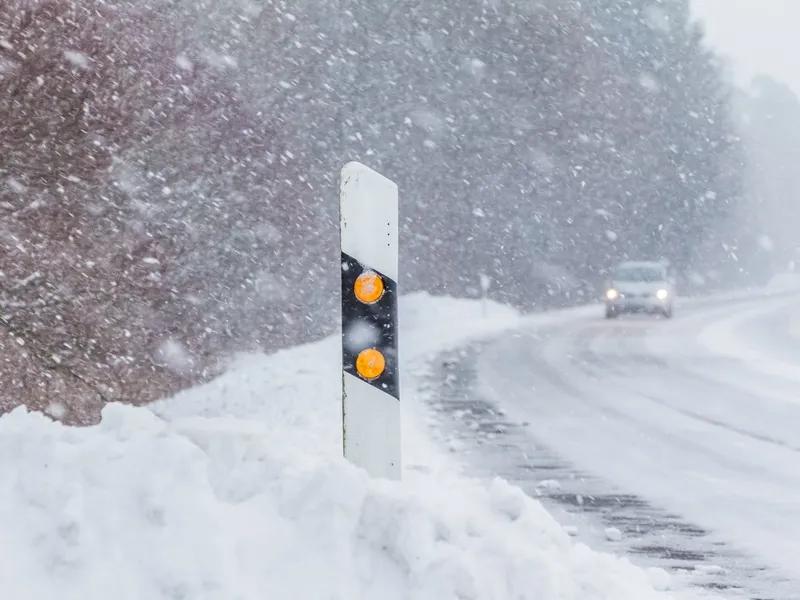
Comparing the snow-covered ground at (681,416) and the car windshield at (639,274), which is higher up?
the car windshield at (639,274)

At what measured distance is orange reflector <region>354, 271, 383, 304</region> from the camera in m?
3.99

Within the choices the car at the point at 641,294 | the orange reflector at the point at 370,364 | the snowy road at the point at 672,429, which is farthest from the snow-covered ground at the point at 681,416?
the car at the point at 641,294

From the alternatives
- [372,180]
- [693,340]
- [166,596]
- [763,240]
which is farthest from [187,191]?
[763,240]

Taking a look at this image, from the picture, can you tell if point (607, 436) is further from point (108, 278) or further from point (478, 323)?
point (478, 323)

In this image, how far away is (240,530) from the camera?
362cm

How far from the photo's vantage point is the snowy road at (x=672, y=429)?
20.5 feet

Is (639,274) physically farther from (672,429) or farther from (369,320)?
(369,320)

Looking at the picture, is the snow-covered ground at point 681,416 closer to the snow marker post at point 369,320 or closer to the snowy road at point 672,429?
the snowy road at point 672,429

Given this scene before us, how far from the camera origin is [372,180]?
4.02m

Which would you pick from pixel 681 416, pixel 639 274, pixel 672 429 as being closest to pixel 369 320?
pixel 672 429

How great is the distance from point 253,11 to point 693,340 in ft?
36.5

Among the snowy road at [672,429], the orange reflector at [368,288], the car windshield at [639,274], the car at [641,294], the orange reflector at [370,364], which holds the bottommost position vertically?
the snowy road at [672,429]

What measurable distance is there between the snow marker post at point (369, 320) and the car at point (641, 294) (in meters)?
28.1

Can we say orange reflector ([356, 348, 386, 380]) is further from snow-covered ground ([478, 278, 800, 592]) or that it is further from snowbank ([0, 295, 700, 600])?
snow-covered ground ([478, 278, 800, 592])
